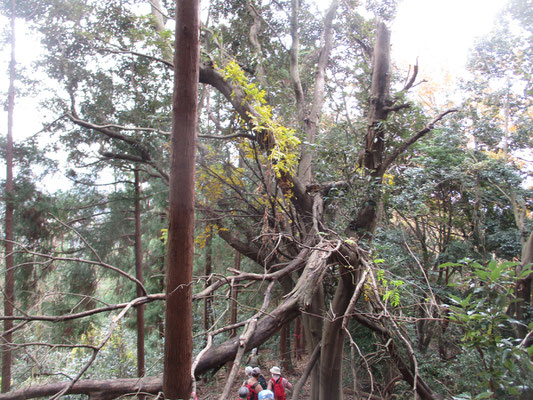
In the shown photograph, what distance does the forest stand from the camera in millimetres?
4234

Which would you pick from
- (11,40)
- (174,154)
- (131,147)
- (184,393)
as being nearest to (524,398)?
(184,393)

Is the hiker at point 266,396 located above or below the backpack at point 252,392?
above

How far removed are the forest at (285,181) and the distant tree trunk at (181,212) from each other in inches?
0.7

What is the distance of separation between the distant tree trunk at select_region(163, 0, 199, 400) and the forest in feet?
0.06

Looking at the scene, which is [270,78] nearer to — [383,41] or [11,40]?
[383,41]

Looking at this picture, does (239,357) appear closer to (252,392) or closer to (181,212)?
(181,212)

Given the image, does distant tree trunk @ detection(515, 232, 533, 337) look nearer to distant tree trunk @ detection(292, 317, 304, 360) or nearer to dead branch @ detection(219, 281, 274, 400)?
dead branch @ detection(219, 281, 274, 400)

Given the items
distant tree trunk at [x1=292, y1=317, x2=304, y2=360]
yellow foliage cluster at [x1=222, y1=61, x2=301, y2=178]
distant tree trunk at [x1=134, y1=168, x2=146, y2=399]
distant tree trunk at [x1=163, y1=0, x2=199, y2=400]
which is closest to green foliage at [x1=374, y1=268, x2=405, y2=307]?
distant tree trunk at [x1=163, y1=0, x2=199, y2=400]

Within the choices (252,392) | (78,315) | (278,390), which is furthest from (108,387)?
(278,390)

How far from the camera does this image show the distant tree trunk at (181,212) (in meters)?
2.58

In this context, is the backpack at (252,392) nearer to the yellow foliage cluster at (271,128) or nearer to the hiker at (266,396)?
the hiker at (266,396)

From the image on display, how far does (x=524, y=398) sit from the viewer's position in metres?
3.02

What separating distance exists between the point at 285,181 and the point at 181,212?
3.11 m

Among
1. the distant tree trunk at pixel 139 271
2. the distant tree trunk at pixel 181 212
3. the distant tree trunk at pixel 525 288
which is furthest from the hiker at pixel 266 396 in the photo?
the distant tree trunk at pixel 139 271
